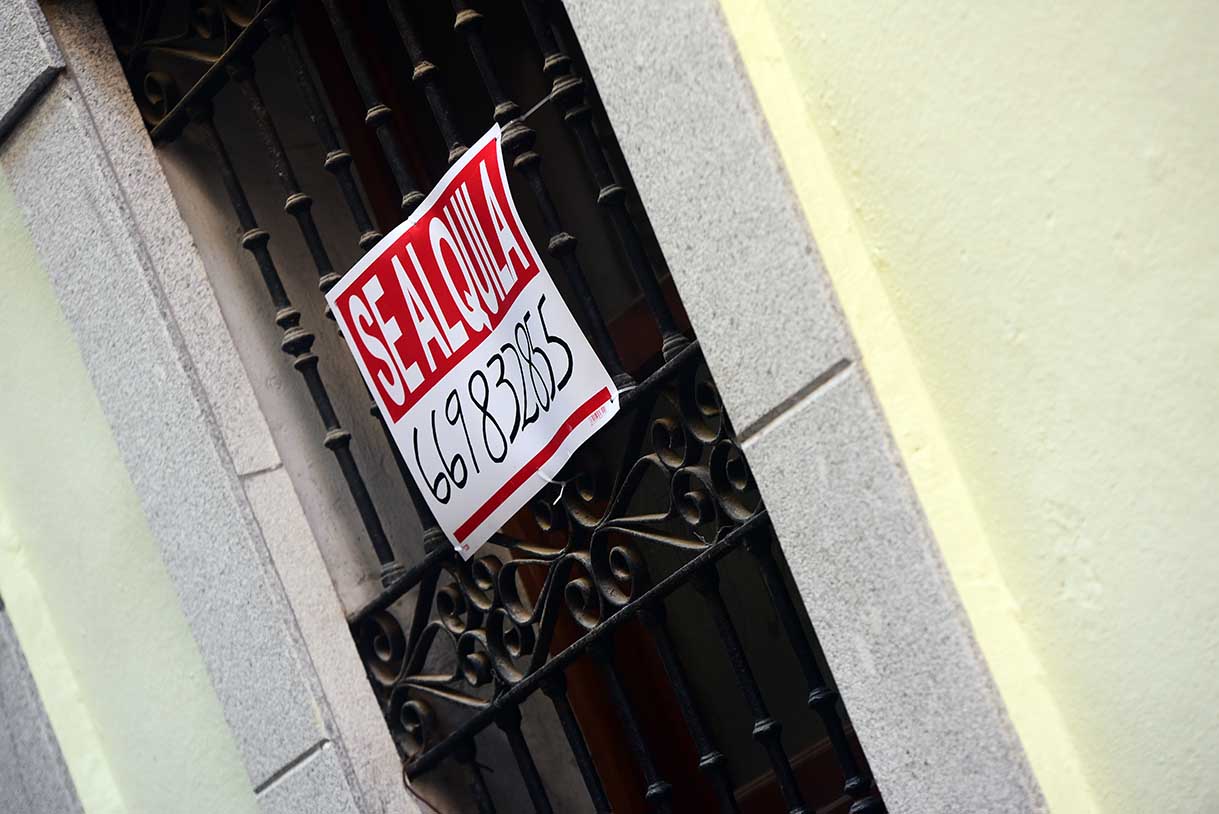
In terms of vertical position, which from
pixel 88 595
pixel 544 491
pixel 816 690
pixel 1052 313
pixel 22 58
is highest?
pixel 22 58

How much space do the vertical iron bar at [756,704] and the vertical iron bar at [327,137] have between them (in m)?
Result: 1.19

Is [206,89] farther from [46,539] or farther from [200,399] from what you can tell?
[46,539]

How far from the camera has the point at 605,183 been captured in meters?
3.29

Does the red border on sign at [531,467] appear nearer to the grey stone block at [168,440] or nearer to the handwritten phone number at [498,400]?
the handwritten phone number at [498,400]

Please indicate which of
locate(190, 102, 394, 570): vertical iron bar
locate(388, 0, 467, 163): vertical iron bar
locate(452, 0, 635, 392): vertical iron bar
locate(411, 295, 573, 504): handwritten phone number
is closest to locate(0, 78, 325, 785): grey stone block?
locate(190, 102, 394, 570): vertical iron bar

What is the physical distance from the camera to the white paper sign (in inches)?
135

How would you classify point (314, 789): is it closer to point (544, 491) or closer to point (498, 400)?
point (544, 491)

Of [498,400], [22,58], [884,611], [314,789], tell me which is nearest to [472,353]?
[498,400]

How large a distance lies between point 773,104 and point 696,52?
7.0 inches

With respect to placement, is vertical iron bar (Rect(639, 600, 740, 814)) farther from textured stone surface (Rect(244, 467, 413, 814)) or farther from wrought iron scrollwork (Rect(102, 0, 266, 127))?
wrought iron scrollwork (Rect(102, 0, 266, 127))

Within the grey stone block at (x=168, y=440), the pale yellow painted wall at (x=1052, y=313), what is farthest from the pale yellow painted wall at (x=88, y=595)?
the pale yellow painted wall at (x=1052, y=313)

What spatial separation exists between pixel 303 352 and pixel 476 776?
1.16 metres

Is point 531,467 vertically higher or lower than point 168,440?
lower

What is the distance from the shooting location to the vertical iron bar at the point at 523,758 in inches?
146
